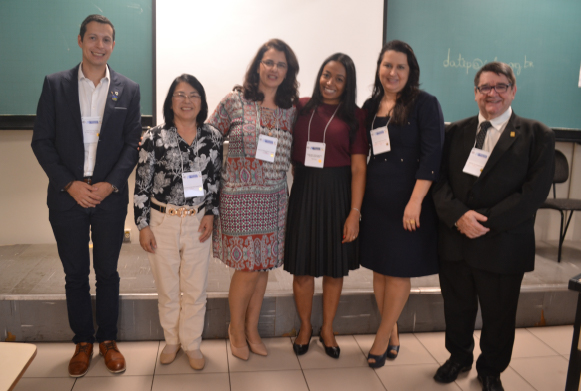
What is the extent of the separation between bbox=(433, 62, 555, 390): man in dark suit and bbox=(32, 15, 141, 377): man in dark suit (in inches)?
64.3

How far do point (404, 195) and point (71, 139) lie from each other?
65.9 inches

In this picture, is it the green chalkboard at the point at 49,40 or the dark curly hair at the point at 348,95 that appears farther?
the green chalkboard at the point at 49,40

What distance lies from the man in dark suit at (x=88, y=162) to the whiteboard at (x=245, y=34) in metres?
1.15

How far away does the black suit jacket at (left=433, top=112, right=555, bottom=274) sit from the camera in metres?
1.95

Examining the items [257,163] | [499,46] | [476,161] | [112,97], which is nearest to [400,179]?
[476,161]

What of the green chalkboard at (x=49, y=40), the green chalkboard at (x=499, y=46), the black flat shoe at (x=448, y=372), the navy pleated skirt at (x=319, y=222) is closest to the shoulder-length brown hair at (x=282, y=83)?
the navy pleated skirt at (x=319, y=222)

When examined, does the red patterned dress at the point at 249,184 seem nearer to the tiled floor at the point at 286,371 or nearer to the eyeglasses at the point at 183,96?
the eyeglasses at the point at 183,96

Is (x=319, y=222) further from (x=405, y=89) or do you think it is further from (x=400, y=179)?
(x=405, y=89)

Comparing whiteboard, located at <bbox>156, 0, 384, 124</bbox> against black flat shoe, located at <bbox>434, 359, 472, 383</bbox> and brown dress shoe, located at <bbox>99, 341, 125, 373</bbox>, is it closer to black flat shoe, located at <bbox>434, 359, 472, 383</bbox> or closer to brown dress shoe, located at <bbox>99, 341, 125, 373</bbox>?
brown dress shoe, located at <bbox>99, 341, 125, 373</bbox>

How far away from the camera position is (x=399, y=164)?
2188 millimetres

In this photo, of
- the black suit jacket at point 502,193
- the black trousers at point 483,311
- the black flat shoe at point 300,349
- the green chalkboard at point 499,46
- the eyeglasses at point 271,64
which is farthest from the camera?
the green chalkboard at point 499,46

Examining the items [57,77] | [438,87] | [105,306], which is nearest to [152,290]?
[105,306]

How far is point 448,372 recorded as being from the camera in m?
2.30

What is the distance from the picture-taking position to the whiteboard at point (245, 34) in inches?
129
